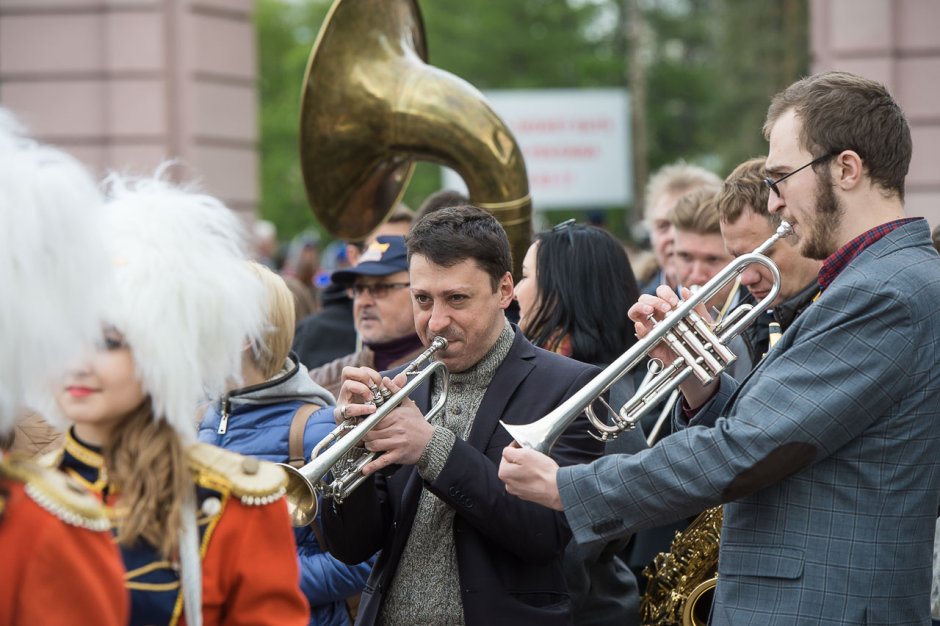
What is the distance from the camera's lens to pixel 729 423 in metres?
3.08

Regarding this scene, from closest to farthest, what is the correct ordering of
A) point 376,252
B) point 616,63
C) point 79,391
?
point 79,391
point 376,252
point 616,63

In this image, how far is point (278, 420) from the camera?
4035 mm

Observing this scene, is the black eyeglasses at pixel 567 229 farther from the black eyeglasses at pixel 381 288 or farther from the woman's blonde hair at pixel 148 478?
the woman's blonde hair at pixel 148 478

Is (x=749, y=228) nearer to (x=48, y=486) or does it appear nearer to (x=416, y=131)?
(x=416, y=131)

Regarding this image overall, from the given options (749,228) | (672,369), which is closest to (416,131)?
(749,228)

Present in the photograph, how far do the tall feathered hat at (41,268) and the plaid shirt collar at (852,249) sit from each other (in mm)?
1722

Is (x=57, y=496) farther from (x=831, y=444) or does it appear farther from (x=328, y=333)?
(x=328, y=333)

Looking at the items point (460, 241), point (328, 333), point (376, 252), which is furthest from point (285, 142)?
point (460, 241)

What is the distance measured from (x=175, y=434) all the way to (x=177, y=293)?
10.6 inches

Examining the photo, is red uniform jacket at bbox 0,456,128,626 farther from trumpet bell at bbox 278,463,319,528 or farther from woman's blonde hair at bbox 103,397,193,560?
trumpet bell at bbox 278,463,319,528

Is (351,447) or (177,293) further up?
(177,293)

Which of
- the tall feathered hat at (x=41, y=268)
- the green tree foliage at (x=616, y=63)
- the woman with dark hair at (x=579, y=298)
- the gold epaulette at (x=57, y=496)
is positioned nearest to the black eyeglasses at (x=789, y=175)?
the woman with dark hair at (x=579, y=298)

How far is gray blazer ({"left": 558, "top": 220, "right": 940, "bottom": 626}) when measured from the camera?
301cm

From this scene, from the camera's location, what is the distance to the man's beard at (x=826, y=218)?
10.5 ft
